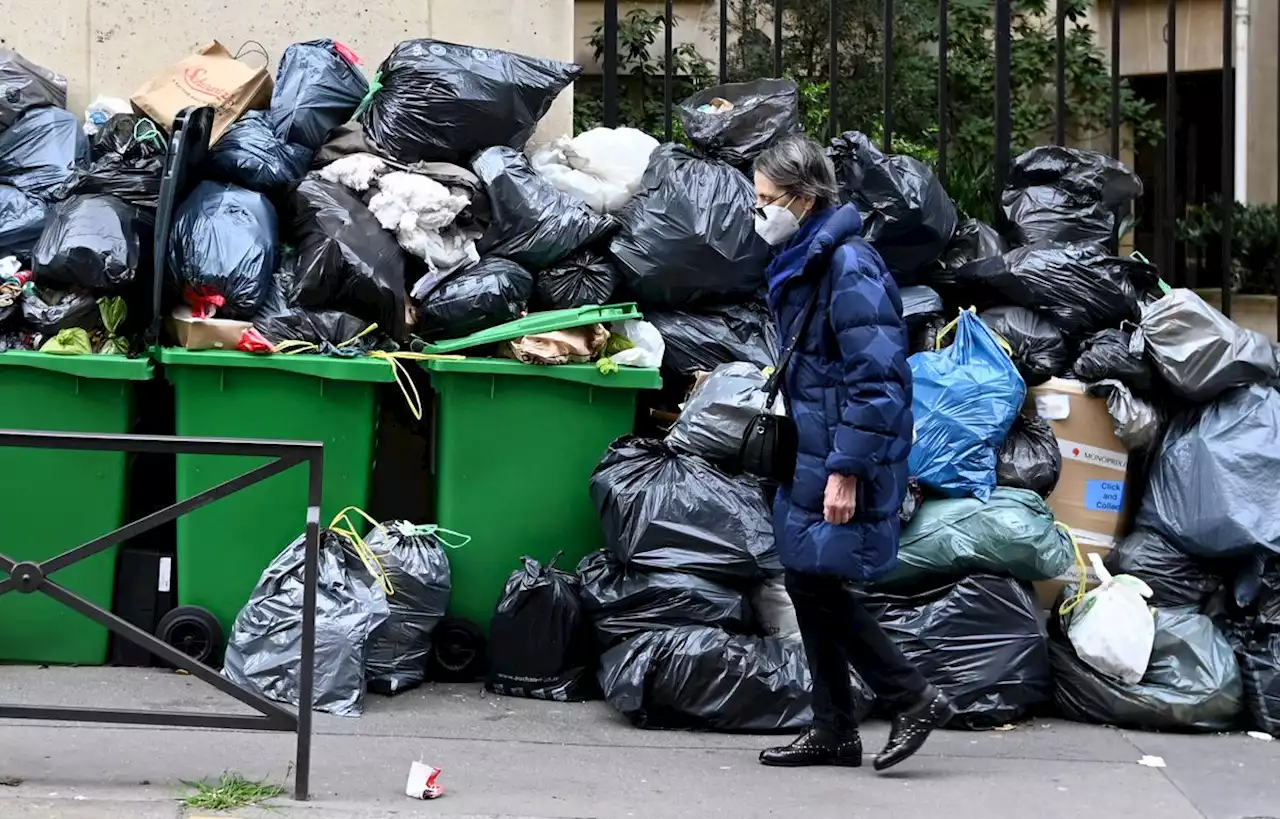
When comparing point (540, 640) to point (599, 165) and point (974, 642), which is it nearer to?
point (974, 642)

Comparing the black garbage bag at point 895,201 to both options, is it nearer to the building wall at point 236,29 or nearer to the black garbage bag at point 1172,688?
the building wall at point 236,29

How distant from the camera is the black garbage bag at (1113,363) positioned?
4.84m

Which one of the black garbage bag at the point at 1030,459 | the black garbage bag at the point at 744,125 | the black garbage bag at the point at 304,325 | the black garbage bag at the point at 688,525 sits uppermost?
the black garbage bag at the point at 744,125

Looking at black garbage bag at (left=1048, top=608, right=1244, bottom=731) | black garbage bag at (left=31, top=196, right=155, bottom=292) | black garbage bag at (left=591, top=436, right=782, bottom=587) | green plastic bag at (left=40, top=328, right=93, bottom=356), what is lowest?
black garbage bag at (left=1048, top=608, right=1244, bottom=731)

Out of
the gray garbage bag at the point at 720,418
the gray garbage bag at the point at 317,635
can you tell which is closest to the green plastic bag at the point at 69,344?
the gray garbage bag at the point at 317,635

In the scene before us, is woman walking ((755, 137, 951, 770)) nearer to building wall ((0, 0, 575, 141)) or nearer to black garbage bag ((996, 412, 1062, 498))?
black garbage bag ((996, 412, 1062, 498))

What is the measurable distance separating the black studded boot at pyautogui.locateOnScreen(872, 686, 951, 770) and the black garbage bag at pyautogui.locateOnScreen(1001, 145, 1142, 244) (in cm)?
205

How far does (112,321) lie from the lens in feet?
15.3

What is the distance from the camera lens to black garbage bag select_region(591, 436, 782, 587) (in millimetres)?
4500

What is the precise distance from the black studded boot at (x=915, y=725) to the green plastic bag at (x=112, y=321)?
2.59m

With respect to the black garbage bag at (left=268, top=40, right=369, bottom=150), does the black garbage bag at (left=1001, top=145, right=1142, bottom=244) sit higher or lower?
lower

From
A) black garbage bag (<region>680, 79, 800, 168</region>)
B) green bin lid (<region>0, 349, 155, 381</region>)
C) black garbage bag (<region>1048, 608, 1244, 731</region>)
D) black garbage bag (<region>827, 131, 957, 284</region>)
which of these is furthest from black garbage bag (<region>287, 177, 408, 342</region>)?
black garbage bag (<region>1048, 608, 1244, 731</region>)

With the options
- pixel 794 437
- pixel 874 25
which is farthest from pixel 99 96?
pixel 874 25

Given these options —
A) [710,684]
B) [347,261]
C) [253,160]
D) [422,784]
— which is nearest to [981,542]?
[710,684]
